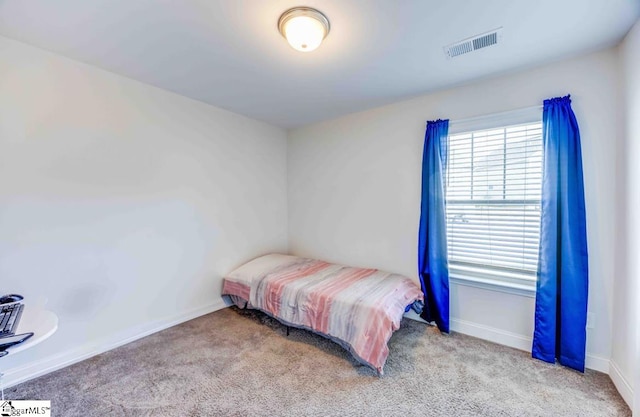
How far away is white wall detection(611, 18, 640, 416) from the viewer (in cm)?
162

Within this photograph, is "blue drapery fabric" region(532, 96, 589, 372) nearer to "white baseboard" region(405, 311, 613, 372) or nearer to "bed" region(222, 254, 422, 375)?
"white baseboard" region(405, 311, 613, 372)

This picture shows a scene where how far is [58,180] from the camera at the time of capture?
2.03 m

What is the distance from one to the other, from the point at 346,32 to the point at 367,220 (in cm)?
197

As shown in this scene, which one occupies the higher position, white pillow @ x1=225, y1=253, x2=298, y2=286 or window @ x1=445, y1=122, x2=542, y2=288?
window @ x1=445, y1=122, x2=542, y2=288

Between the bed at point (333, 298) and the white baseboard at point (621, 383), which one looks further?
the bed at point (333, 298)

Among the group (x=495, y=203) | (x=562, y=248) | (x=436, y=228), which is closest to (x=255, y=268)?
(x=436, y=228)

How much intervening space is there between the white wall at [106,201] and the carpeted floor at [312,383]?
1.40ft

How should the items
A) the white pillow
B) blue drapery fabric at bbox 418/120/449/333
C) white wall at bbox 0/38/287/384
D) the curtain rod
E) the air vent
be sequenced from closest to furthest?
1. the air vent
2. white wall at bbox 0/38/287/384
3. the curtain rod
4. blue drapery fabric at bbox 418/120/449/333
5. the white pillow

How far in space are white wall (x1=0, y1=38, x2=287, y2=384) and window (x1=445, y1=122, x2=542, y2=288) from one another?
2.48 metres

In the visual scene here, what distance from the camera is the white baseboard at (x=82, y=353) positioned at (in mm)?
1846

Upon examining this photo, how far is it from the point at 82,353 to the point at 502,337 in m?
3.50

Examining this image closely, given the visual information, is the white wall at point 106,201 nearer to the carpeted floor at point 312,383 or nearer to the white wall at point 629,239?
the carpeted floor at point 312,383

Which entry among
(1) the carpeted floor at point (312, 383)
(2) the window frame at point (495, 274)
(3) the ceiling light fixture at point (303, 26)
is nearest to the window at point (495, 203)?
(2) the window frame at point (495, 274)

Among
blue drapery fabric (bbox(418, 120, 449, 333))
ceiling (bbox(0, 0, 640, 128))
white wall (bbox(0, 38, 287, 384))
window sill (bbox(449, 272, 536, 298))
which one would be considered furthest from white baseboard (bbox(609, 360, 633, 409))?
white wall (bbox(0, 38, 287, 384))
